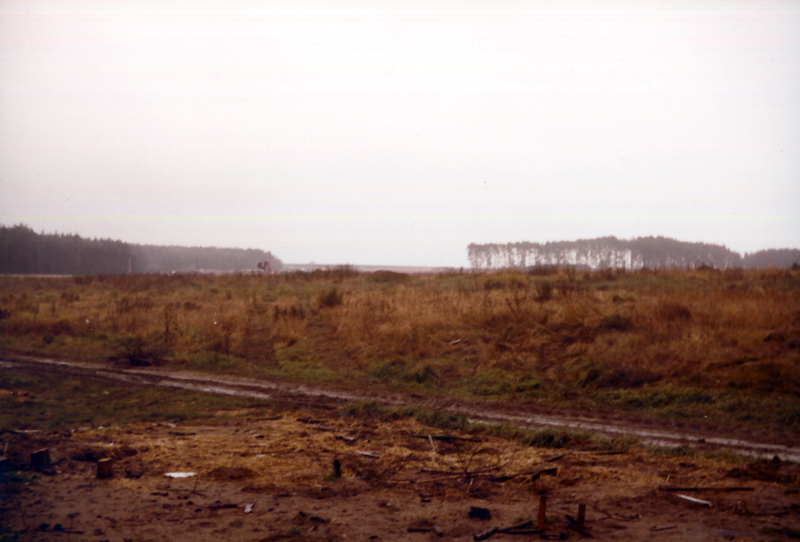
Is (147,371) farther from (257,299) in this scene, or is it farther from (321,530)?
(321,530)

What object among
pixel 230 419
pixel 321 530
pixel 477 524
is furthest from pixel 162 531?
pixel 230 419

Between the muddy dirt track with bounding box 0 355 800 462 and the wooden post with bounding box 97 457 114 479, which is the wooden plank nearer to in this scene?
the muddy dirt track with bounding box 0 355 800 462

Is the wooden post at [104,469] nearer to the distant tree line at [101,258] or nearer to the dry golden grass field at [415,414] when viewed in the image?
the dry golden grass field at [415,414]

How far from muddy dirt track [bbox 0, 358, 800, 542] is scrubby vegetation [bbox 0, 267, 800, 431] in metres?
2.84

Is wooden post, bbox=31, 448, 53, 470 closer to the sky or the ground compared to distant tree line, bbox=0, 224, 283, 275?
closer to the ground

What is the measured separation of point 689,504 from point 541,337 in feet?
30.9

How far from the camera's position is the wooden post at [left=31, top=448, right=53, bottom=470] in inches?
249

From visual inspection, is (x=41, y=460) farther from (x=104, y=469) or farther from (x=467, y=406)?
(x=467, y=406)

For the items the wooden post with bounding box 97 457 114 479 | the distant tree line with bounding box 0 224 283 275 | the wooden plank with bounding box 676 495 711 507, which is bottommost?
the wooden post with bounding box 97 457 114 479

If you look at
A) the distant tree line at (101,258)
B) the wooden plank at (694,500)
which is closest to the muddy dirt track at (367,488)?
the wooden plank at (694,500)

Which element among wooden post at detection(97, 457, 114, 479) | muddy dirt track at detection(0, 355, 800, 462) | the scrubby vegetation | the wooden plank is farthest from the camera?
the scrubby vegetation

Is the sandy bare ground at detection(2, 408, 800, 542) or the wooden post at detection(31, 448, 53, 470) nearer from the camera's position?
the sandy bare ground at detection(2, 408, 800, 542)

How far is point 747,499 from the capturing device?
18.9ft

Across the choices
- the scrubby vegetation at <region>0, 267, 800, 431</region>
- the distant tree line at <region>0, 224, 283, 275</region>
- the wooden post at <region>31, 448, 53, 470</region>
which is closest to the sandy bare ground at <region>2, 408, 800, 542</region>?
the wooden post at <region>31, 448, 53, 470</region>
